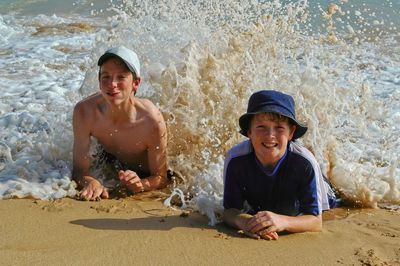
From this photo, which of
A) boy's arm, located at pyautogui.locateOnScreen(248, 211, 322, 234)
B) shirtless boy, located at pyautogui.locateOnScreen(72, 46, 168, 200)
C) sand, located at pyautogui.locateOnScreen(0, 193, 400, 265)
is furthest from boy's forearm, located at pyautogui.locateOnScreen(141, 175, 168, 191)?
boy's arm, located at pyautogui.locateOnScreen(248, 211, 322, 234)

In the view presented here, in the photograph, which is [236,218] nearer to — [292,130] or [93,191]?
[292,130]

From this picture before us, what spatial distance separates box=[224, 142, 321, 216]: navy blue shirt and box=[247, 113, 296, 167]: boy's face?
112 millimetres

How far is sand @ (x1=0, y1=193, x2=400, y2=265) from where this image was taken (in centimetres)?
290

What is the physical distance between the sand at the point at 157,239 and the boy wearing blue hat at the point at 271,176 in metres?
0.10

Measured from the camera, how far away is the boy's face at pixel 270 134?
321cm

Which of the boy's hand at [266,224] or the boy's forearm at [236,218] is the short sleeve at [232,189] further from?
the boy's hand at [266,224]

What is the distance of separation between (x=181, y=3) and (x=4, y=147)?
88.0 inches

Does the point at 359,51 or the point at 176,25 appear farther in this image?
the point at 359,51

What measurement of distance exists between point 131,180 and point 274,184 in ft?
3.76

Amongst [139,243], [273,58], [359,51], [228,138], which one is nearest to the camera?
[139,243]

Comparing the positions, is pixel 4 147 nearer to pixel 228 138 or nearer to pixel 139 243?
pixel 228 138

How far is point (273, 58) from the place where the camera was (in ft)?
16.9

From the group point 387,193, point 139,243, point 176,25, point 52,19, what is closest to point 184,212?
point 139,243

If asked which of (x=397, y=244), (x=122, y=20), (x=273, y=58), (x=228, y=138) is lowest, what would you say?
(x=397, y=244)
